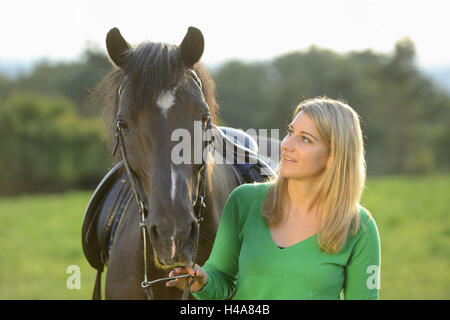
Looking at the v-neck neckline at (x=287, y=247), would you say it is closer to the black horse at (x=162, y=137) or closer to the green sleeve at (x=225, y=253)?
the green sleeve at (x=225, y=253)

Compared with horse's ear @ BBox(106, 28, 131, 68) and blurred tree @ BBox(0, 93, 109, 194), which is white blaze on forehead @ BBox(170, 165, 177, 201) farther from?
blurred tree @ BBox(0, 93, 109, 194)

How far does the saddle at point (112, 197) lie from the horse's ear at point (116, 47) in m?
0.75

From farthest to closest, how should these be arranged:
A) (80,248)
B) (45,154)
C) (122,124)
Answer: (45,154) < (80,248) < (122,124)

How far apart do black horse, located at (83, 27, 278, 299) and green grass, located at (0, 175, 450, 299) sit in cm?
546

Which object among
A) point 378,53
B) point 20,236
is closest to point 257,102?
point 378,53

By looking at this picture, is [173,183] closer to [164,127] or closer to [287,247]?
[164,127]

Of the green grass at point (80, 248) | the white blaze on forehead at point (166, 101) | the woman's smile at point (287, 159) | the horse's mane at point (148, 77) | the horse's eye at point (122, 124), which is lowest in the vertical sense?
the green grass at point (80, 248)

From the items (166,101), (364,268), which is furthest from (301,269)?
(166,101)

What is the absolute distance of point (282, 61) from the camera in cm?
4728

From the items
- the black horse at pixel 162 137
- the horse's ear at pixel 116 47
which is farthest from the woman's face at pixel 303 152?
the horse's ear at pixel 116 47

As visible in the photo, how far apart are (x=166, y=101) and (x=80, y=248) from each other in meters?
9.25

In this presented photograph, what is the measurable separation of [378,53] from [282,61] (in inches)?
337

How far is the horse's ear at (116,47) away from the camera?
8.41ft

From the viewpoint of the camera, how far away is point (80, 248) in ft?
35.6
